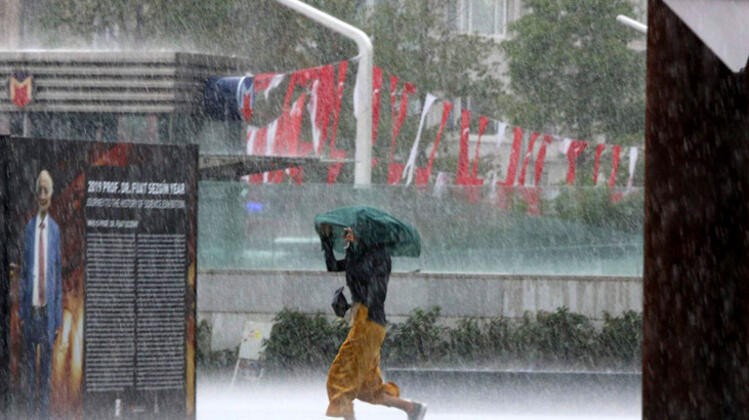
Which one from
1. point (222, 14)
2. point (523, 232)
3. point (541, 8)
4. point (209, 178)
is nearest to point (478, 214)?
point (523, 232)

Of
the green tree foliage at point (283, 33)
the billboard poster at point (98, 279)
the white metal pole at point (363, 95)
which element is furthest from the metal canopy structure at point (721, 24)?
the green tree foliage at point (283, 33)

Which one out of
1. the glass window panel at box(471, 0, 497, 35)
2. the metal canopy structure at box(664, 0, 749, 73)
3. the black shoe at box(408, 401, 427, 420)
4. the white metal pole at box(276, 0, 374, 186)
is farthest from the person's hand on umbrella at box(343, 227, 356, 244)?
the glass window panel at box(471, 0, 497, 35)

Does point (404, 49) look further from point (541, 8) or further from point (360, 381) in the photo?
point (360, 381)

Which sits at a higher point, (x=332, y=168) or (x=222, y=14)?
(x=222, y=14)

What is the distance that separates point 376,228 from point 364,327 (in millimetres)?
844

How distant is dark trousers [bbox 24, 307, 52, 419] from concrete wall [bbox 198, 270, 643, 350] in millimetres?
9539

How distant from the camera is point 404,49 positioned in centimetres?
3791

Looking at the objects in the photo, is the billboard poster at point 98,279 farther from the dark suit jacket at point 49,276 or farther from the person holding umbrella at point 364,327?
the person holding umbrella at point 364,327

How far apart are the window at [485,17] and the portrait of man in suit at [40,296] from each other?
127ft

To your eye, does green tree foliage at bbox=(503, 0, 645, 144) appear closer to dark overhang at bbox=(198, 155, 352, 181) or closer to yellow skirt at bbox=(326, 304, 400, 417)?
dark overhang at bbox=(198, 155, 352, 181)

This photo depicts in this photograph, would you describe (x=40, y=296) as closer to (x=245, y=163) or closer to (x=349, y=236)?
(x=349, y=236)

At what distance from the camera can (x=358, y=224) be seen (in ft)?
39.1

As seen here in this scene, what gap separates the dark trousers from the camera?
9008mm

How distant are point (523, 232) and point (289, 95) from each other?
199 inches
